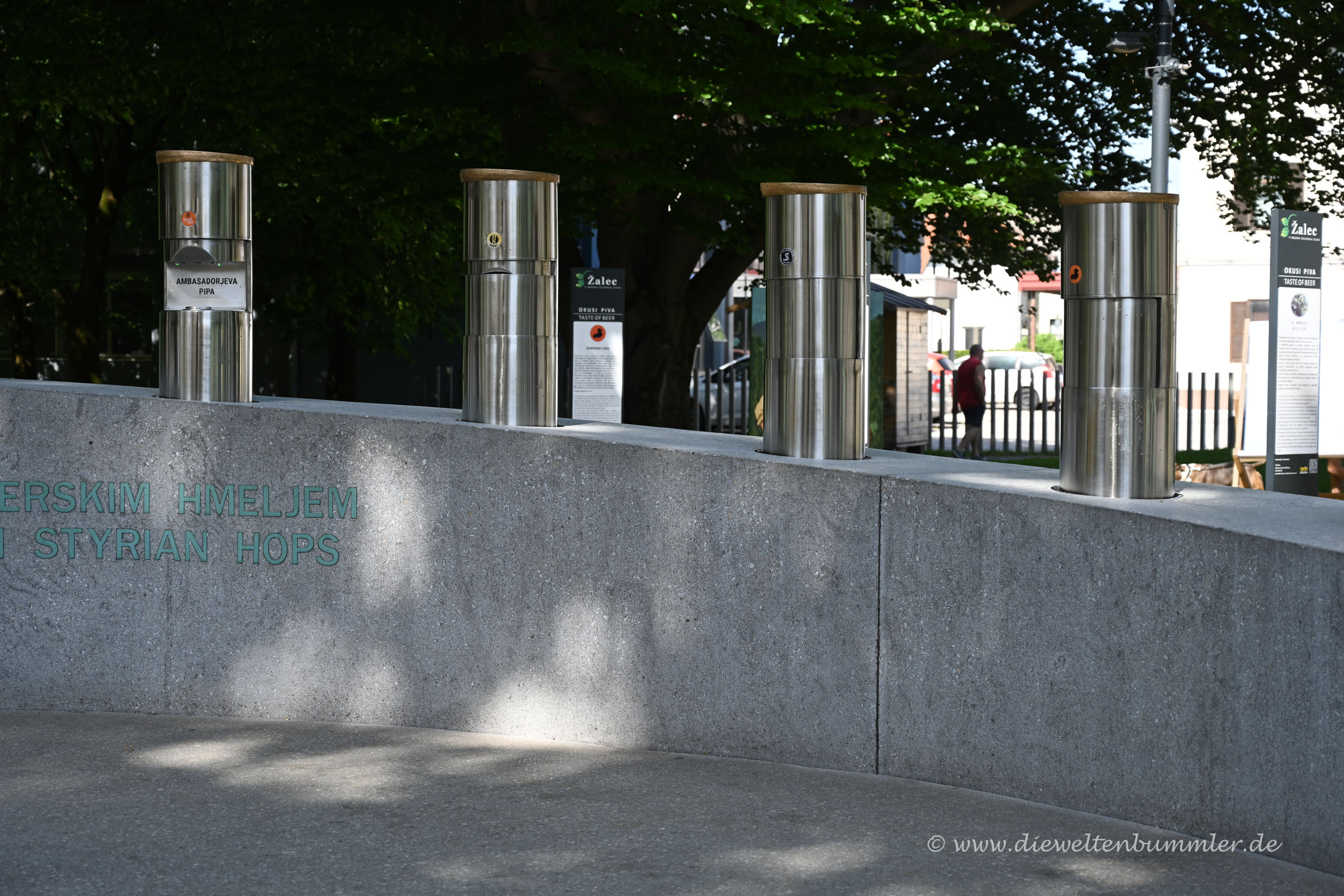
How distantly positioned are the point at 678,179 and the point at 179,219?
694 centimetres

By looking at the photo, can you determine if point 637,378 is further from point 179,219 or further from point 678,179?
point 179,219

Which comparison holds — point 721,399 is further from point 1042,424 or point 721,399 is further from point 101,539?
point 101,539

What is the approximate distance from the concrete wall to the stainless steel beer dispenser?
229 mm

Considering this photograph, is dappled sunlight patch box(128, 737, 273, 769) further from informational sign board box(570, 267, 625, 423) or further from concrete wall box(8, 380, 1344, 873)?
informational sign board box(570, 267, 625, 423)

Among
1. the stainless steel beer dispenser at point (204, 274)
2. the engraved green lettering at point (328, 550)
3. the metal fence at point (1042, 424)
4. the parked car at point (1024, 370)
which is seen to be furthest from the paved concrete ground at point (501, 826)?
the parked car at point (1024, 370)

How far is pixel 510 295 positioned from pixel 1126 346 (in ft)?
8.08

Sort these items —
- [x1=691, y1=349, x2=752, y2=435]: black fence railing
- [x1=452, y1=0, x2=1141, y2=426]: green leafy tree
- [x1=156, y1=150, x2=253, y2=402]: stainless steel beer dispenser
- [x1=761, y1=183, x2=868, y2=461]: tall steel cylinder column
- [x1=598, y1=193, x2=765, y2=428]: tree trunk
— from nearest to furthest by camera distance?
1. [x1=761, y1=183, x2=868, y2=461]: tall steel cylinder column
2. [x1=156, y1=150, x2=253, y2=402]: stainless steel beer dispenser
3. [x1=452, y1=0, x2=1141, y2=426]: green leafy tree
4. [x1=598, y1=193, x2=765, y2=428]: tree trunk
5. [x1=691, y1=349, x2=752, y2=435]: black fence railing

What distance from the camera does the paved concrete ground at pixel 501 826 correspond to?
13.4 feet

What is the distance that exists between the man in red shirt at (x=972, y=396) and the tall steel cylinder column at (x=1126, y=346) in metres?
17.6

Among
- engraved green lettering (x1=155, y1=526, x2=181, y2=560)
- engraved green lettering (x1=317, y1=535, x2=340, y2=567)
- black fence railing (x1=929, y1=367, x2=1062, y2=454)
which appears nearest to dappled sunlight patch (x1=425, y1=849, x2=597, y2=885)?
engraved green lettering (x1=317, y1=535, x2=340, y2=567)

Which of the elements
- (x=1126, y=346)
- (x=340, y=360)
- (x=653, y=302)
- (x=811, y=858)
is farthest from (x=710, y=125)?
(x=340, y=360)

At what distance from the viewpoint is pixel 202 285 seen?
6336mm

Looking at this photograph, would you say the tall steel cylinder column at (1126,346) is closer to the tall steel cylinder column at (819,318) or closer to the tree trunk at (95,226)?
the tall steel cylinder column at (819,318)

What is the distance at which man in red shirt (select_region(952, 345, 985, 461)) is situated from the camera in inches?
888
